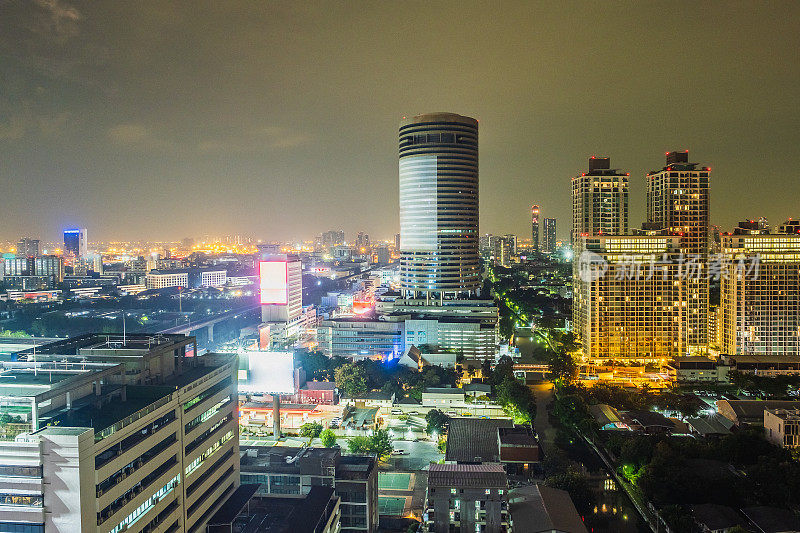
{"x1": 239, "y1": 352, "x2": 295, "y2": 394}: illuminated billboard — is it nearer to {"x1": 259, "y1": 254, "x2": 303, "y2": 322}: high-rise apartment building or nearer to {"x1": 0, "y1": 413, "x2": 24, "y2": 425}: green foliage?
{"x1": 0, "y1": 413, "x2": 24, "y2": 425}: green foliage

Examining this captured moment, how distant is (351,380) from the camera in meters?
21.0

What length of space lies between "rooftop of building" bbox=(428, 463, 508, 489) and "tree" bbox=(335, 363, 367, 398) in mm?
8639

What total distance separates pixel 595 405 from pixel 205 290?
134ft

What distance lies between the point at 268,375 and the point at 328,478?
7124mm

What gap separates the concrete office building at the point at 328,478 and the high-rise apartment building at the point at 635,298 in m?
17.0

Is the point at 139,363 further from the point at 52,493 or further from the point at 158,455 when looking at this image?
the point at 52,493

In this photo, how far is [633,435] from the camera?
54.2 ft

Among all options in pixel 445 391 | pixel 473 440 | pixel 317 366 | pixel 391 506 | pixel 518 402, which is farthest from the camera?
pixel 317 366

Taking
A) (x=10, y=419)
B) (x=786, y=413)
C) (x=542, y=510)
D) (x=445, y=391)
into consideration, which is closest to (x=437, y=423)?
(x=445, y=391)

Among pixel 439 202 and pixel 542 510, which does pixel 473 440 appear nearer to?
pixel 542 510

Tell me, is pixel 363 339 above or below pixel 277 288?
below

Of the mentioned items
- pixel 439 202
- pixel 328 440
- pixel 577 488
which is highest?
pixel 439 202

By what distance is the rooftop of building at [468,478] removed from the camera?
11.9m

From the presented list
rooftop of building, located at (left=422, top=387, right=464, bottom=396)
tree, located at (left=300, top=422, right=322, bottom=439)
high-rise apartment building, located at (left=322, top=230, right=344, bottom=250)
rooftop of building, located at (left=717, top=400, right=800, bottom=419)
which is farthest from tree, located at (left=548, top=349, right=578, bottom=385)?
high-rise apartment building, located at (left=322, top=230, right=344, bottom=250)
